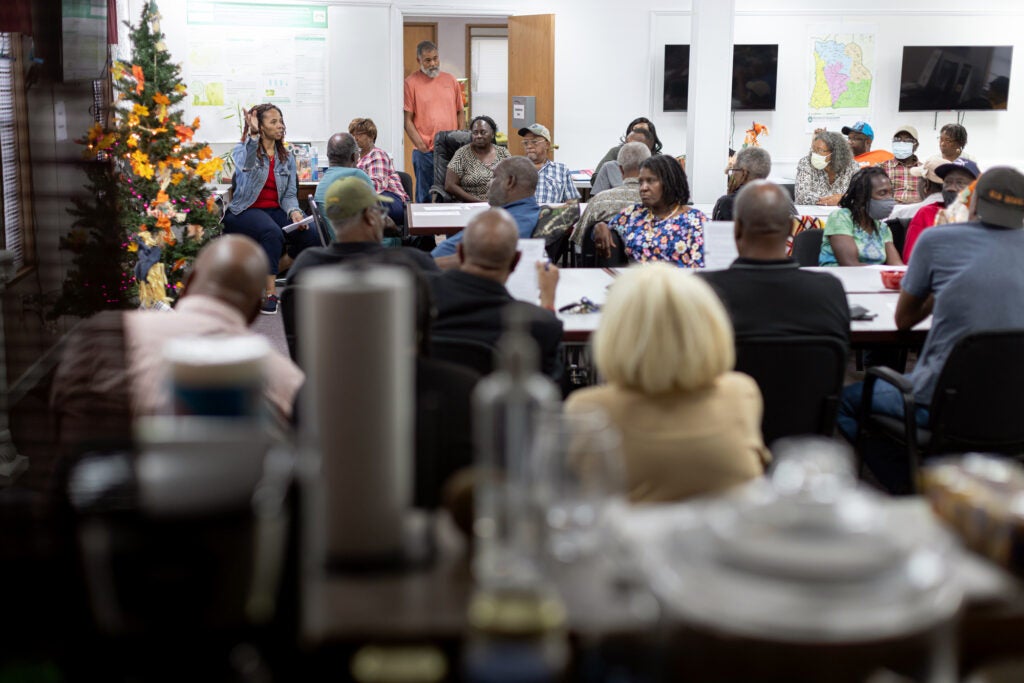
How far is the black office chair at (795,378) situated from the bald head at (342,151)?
489 centimetres

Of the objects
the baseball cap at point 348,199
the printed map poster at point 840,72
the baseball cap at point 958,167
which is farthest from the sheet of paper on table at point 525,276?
the printed map poster at point 840,72

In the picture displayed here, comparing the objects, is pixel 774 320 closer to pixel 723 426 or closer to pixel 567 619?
pixel 723 426

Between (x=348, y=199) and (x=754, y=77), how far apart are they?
8722mm

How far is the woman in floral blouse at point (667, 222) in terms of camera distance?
5.24 m

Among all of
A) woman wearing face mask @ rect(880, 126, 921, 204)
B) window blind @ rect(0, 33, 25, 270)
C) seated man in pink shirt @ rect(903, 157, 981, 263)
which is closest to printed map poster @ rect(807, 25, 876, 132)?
woman wearing face mask @ rect(880, 126, 921, 204)

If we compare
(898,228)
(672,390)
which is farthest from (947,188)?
(672,390)

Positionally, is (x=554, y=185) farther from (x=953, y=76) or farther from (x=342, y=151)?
(x=953, y=76)

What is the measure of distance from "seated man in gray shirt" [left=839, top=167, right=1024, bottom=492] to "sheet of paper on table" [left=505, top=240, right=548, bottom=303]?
122 cm

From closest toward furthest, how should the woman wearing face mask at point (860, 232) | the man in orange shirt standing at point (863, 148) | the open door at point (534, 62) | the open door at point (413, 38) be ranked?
the woman wearing face mask at point (860, 232)
the man in orange shirt standing at point (863, 148)
the open door at point (534, 62)
the open door at point (413, 38)

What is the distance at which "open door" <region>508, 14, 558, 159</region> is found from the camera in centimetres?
1079

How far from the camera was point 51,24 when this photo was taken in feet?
19.6

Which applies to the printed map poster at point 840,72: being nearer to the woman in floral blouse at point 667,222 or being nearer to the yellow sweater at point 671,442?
the woman in floral blouse at point 667,222

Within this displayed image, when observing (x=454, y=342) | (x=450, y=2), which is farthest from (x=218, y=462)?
(x=450, y=2)

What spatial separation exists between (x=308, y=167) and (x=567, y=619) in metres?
8.81
